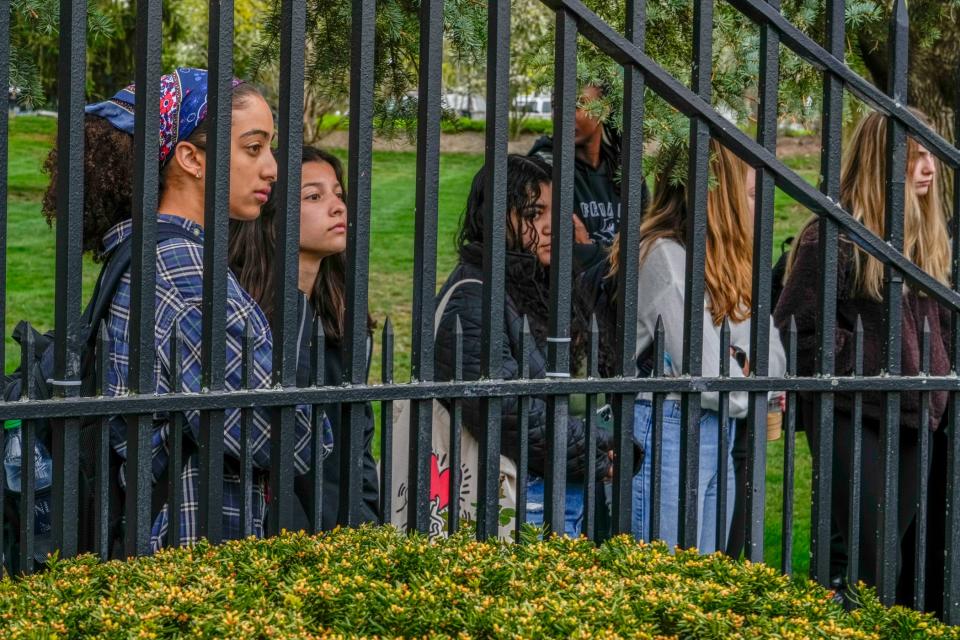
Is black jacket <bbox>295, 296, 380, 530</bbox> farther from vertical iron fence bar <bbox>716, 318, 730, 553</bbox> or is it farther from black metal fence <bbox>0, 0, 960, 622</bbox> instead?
vertical iron fence bar <bbox>716, 318, 730, 553</bbox>

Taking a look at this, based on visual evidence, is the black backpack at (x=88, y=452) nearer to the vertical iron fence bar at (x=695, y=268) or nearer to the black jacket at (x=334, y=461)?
the black jacket at (x=334, y=461)

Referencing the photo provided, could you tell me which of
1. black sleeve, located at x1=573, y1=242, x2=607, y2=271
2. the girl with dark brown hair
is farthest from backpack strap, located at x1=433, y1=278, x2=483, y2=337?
black sleeve, located at x1=573, y1=242, x2=607, y2=271

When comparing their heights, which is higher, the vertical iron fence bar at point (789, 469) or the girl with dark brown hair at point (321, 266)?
the girl with dark brown hair at point (321, 266)

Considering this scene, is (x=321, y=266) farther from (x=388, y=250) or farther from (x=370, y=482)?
(x=388, y=250)

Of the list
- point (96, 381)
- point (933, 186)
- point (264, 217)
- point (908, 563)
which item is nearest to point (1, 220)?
point (96, 381)

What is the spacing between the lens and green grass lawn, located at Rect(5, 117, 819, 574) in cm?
799

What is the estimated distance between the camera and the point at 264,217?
13.1 feet

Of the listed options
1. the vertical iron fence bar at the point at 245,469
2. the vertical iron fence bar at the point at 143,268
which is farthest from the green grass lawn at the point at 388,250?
the vertical iron fence bar at the point at 143,268

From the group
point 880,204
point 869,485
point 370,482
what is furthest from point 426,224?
point 869,485

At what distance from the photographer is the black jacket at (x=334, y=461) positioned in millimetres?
3015

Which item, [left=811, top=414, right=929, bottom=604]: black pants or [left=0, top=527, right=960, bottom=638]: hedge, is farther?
[left=811, top=414, right=929, bottom=604]: black pants

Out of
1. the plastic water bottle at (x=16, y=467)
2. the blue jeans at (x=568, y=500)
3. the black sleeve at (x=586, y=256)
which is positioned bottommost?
the blue jeans at (x=568, y=500)

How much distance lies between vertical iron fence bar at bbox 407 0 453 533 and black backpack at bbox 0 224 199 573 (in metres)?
0.60

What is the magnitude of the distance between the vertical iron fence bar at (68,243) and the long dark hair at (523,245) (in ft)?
6.29
